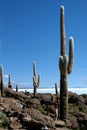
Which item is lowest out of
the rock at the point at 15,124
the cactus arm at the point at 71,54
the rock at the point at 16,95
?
the rock at the point at 15,124

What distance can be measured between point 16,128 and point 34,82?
48.4 feet

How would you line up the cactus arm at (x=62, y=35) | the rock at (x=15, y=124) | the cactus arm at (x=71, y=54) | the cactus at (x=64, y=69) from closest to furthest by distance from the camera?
1. the rock at (x=15, y=124)
2. the cactus at (x=64, y=69)
3. the cactus arm at (x=71, y=54)
4. the cactus arm at (x=62, y=35)

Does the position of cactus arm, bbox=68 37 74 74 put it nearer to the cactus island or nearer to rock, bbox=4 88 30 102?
the cactus island

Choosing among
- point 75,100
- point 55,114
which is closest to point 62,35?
point 55,114

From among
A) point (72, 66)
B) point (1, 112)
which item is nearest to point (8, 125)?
point (1, 112)

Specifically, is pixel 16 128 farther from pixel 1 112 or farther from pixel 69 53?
pixel 69 53

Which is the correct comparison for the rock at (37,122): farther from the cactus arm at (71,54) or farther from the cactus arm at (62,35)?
the cactus arm at (62,35)

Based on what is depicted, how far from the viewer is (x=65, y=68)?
58.5 ft

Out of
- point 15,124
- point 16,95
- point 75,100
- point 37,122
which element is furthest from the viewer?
point 16,95

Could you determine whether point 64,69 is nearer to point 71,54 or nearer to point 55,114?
point 71,54

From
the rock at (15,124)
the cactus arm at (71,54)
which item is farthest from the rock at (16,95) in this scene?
the rock at (15,124)

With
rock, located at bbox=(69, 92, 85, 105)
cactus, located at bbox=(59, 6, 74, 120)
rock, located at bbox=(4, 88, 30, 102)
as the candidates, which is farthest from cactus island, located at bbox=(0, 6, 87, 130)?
rock, located at bbox=(4, 88, 30, 102)

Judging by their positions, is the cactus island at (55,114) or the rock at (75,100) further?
the rock at (75,100)

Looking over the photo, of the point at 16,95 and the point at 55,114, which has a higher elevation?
the point at 16,95
